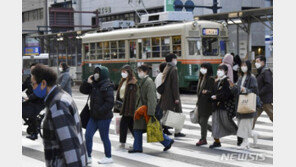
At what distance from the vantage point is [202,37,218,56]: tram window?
81.1 ft

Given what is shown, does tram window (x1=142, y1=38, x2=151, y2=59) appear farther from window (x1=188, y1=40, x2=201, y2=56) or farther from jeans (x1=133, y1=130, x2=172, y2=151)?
jeans (x1=133, y1=130, x2=172, y2=151)

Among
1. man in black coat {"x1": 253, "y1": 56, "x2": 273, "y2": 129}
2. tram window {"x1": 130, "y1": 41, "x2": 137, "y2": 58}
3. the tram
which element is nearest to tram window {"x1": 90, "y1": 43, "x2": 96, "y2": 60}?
the tram

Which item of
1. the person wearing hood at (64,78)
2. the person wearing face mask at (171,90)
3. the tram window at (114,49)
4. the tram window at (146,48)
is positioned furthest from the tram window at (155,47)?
the person wearing face mask at (171,90)

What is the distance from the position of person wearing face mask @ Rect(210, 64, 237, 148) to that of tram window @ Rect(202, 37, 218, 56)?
14162mm

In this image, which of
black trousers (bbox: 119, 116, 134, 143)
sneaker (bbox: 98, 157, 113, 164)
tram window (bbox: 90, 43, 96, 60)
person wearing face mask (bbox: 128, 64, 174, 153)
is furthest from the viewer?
tram window (bbox: 90, 43, 96, 60)

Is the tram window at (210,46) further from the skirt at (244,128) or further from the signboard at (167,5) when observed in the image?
the skirt at (244,128)

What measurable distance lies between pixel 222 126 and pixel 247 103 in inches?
24.3

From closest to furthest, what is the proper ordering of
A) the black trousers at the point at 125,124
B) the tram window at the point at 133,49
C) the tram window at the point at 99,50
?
the black trousers at the point at 125,124 → the tram window at the point at 133,49 → the tram window at the point at 99,50

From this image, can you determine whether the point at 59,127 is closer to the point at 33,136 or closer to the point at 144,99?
the point at 144,99

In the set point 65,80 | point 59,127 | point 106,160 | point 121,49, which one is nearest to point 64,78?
point 65,80

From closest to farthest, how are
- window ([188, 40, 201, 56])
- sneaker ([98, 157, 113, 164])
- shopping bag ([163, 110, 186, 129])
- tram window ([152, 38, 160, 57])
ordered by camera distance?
1. sneaker ([98, 157, 113, 164])
2. shopping bag ([163, 110, 186, 129])
3. window ([188, 40, 201, 56])
4. tram window ([152, 38, 160, 57])

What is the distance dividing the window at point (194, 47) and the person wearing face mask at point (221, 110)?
13700mm

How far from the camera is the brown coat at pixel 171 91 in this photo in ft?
37.2

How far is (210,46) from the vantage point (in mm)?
24906
